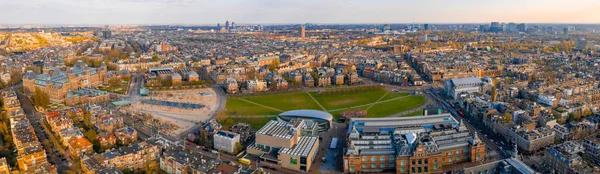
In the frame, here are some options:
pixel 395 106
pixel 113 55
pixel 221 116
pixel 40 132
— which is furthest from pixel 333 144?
pixel 113 55

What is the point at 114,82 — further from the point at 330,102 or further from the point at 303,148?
the point at 303,148

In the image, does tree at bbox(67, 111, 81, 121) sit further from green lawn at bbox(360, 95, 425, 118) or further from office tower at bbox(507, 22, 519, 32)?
office tower at bbox(507, 22, 519, 32)

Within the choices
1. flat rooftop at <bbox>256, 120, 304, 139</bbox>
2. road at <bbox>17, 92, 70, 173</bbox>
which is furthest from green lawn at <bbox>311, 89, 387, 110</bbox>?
road at <bbox>17, 92, 70, 173</bbox>

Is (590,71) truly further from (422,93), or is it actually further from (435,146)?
(435,146)

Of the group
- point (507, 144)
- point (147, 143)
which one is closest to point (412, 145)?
point (507, 144)

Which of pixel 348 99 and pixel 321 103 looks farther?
pixel 348 99

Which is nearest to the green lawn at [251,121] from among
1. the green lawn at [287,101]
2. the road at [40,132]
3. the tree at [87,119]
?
Result: the green lawn at [287,101]
